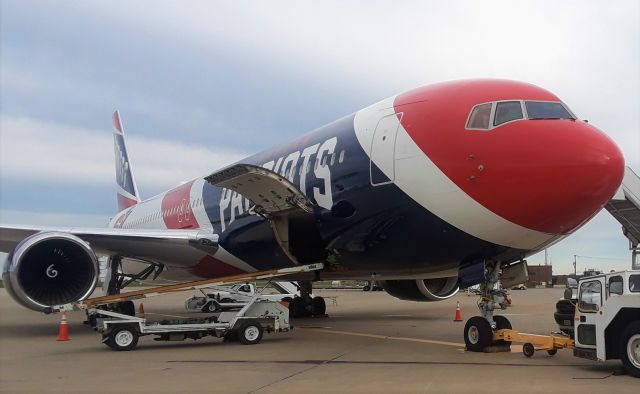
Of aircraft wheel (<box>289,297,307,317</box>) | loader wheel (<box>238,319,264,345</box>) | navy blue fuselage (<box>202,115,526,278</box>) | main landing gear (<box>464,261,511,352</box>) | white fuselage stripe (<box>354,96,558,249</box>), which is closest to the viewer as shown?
white fuselage stripe (<box>354,96,558,249</box>)

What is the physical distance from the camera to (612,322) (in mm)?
7496

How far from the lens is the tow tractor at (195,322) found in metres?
10.3

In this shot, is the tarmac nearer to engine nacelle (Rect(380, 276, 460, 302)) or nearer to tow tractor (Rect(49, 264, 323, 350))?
tow tractor (Rect(49, 264, 323, 350))

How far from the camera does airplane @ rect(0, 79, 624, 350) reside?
8.10 metres

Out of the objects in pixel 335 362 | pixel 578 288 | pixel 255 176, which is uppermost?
pixel 255 176

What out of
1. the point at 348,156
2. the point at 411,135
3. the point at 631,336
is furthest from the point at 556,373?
the point at 348,156

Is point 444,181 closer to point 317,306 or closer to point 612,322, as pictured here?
point 612,322

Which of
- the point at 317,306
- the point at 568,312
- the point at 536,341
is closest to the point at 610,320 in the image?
the point at 536,341

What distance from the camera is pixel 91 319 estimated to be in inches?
596

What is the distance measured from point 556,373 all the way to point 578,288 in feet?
5.74

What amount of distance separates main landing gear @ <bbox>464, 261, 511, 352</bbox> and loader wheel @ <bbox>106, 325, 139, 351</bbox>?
5154mm

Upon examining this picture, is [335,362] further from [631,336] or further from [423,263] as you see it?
[631,336]

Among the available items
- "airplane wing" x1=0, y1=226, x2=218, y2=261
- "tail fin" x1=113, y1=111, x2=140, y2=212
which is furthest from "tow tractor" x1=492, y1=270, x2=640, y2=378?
"tail fin" x1=113, y1=111, x2=140, y2=212

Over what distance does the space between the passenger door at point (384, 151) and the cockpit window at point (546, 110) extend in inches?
74.6
